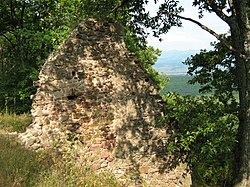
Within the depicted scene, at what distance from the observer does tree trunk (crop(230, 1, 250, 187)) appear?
7.63 meters

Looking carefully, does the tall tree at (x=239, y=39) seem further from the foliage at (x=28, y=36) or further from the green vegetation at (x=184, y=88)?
the foliage at (x=28, y=36)

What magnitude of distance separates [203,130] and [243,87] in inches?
62.2

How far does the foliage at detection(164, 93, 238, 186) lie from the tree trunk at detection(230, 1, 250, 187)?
0.29 metres

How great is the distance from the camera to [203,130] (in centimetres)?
802

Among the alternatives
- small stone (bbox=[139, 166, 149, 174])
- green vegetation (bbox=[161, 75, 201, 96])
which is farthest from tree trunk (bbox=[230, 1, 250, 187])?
small stone (bbox=[139, 166, 149, 174])

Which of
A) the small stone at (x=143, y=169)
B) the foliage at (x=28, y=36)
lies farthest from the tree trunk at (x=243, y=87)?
the foliage at (x=28, y=36)

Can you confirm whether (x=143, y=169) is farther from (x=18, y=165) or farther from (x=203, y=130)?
(x=18, y=165)

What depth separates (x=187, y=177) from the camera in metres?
9.20

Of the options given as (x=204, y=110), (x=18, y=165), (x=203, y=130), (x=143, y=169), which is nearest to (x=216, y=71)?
(x=204, y=110)

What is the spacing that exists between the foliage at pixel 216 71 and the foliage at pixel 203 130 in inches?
23.3

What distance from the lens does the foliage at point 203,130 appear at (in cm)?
798

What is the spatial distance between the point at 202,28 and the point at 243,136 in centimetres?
304

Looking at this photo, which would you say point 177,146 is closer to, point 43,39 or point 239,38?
point 239,38

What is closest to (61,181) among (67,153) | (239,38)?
(67,153)
